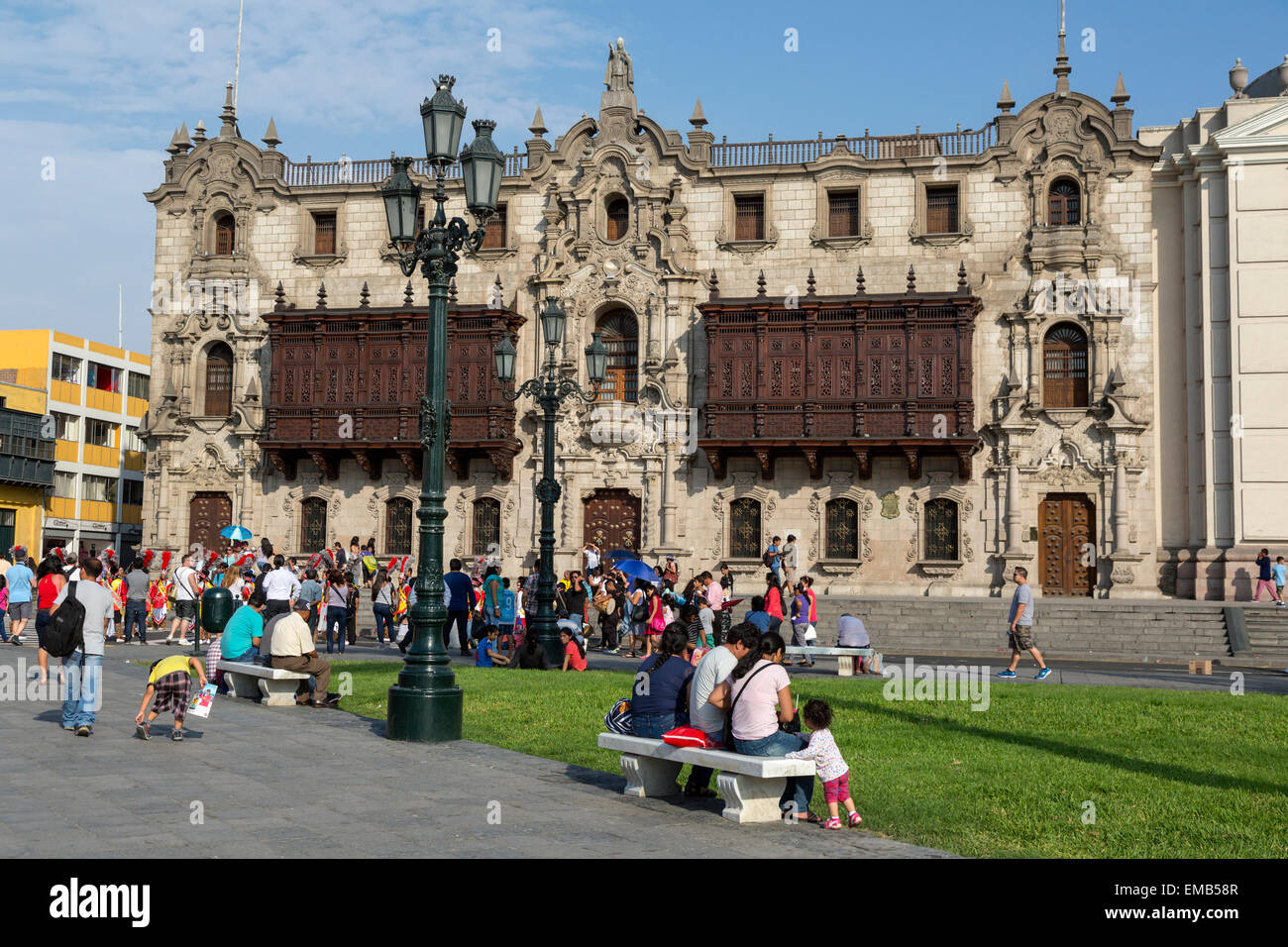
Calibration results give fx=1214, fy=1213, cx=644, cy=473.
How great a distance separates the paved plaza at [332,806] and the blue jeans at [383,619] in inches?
528

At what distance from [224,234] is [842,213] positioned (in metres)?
20.2

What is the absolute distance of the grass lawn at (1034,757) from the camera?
8.45 meters

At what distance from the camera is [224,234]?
1583 inches

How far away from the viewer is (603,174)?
36906 millimetres

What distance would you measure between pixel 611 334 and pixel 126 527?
32657mm

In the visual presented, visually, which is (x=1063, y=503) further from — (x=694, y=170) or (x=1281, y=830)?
(x=1281, y=830)

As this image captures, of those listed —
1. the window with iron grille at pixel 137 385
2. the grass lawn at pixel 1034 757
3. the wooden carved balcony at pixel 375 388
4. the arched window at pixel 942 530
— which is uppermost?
the window with iron grille at pixel 137 385

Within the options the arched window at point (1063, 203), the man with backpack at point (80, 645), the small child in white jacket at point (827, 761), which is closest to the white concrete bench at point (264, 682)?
the man with backpack at point (80, 645)

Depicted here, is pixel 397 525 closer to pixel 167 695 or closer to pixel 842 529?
pixel 842 529

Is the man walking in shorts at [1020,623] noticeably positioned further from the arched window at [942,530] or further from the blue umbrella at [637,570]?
the arched window at [942,530]

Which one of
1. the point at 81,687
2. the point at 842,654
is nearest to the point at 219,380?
the point at 842,654

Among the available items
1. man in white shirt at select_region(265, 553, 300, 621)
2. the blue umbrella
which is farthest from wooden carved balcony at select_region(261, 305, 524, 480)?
man in white shirt at select_region(265, 553, 300, 621)

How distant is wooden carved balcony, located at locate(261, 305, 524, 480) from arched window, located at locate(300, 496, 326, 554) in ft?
3.61
